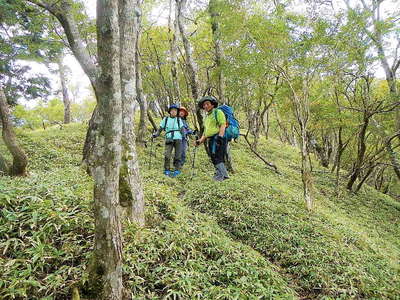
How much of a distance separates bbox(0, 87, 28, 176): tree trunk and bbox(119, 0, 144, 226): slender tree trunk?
3.97 metres

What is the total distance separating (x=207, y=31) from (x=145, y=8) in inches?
141

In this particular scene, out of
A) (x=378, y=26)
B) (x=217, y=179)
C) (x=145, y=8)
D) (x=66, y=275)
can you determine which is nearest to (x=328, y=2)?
(x=378, y=26)

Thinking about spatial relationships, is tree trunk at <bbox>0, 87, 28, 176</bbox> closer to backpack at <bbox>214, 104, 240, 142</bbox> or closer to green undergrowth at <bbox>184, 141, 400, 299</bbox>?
green undergrowth at <bbox>184, 141, 400, 299</bbox>

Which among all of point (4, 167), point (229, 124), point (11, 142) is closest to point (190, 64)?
point (229, 124)

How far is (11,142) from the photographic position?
21.1 ft

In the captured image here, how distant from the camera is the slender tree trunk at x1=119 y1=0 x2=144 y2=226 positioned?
420 centimetres

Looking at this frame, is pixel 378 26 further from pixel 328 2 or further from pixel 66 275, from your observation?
pixel 66 275

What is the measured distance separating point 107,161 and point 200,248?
97.1 inches

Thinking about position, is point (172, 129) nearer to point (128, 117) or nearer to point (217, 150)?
point (217, 150)

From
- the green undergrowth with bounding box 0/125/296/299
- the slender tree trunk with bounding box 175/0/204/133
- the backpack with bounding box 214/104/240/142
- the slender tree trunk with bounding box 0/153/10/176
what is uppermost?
the slender tree trunk with bounding box 175/0/204/133

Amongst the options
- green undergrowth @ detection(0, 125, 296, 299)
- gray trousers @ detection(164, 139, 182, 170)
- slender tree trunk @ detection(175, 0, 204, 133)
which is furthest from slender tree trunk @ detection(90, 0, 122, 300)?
slender tree trunk @ detection(175, 0, 204, 133)

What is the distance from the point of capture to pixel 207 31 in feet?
46.6

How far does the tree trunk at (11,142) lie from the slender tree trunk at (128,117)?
13.0 feet

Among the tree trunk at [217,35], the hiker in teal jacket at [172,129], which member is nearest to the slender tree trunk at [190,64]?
the tree trunk at [217,35]
